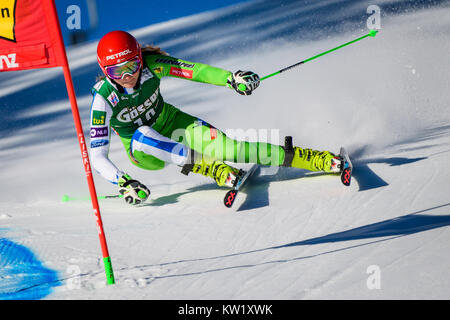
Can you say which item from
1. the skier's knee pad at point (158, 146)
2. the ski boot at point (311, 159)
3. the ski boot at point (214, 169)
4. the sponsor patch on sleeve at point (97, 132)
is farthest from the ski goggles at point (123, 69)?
the ski boot at point (311, 159)

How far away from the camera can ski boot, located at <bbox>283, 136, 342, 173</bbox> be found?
3.79 meters

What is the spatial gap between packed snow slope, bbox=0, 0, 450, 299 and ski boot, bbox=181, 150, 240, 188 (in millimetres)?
158

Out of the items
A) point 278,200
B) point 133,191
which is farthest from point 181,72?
point 278,200

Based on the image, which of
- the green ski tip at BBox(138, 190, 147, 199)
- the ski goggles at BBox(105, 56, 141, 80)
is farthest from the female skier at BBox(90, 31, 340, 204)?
the green ski tip at BBox(138, 190, 147, 199)

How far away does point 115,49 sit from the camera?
350cm

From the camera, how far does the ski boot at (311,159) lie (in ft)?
12.4

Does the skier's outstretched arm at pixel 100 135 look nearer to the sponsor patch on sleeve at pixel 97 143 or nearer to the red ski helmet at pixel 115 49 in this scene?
the sponsor patch on sleeve at pixel 97 143

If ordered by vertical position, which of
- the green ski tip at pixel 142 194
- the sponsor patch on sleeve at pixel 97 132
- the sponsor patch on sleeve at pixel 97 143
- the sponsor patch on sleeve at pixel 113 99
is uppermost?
the sponsor patch on sleeve at pixel 113 99

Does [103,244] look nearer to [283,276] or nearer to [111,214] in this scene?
[283,276]

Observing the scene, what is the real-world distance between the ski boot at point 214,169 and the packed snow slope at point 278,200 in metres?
0.16

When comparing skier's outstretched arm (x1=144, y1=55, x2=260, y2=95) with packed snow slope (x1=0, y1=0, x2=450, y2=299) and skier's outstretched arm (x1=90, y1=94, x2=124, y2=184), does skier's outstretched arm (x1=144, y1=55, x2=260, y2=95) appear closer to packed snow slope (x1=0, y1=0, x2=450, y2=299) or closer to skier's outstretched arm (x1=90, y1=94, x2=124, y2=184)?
skier's outstretched arm (x1=90, y1=94, x2=124, y2=184)

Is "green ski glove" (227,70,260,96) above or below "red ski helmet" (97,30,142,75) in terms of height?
below

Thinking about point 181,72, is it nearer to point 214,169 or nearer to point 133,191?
point 214,169

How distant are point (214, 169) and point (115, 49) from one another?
1.11m
